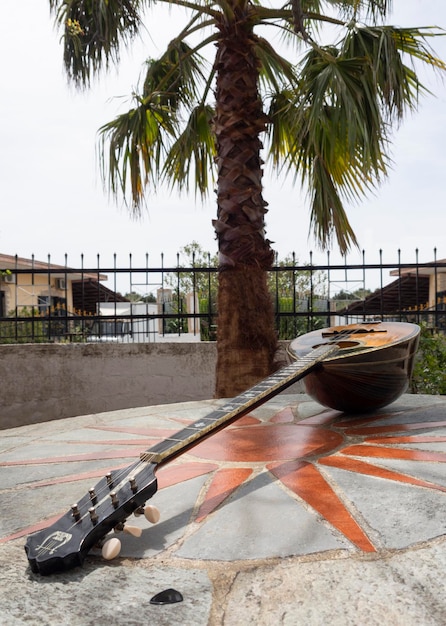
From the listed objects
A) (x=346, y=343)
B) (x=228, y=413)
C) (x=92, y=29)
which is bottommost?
(x=228, y=413)

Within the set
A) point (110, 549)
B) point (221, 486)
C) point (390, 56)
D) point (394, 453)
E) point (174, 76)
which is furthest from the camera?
point (174, 76)

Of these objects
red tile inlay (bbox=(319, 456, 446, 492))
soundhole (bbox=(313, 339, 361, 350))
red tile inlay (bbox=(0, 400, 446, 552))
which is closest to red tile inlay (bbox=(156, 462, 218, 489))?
red tile inlay (bbox=(0, 400, 446, 552))

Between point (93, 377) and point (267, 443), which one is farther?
point (93, 377)

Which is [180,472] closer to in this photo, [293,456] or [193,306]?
[293,456]

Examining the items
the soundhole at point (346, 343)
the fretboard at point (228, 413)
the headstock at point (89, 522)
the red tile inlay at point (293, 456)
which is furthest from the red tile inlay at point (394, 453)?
the headstock at point (89, 522)

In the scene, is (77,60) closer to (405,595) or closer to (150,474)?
(150,474)

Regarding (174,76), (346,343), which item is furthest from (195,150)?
(346,343)

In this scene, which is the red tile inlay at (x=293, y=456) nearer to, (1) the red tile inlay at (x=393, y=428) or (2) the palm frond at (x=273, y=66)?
(1) the red tile inlay at (x=393, y=428)

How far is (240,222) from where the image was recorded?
4848mm

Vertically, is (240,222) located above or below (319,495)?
above

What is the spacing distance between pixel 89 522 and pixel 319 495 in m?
0.69

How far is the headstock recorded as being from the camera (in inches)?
41.1

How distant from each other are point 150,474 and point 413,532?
0.62 meters

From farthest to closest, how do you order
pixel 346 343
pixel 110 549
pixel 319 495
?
pixel 346 343, pixel 319 495, pixel 110 549
